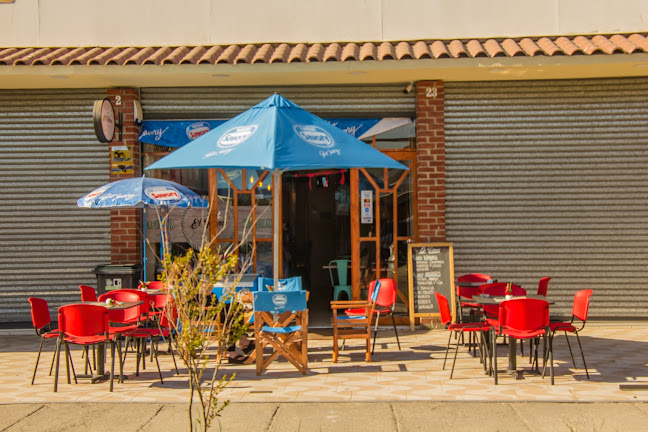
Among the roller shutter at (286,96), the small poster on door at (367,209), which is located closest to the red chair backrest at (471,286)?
the small poster on door at (367,209)

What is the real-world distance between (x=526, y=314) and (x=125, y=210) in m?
6.62

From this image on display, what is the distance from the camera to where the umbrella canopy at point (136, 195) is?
8656mm

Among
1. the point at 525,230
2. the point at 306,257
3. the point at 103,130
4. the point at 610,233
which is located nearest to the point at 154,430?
the point at 103,130

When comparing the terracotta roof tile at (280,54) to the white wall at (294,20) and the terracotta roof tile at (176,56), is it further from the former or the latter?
the terracotta roof tile at (176,56)

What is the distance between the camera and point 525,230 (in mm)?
10820

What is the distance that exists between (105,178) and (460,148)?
569cm

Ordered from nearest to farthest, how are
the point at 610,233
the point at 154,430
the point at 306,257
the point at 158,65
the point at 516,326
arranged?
1. the point at 154,430
2. the point at 516,326
3. the point at 158,65
4. the point at 610,233
5. the point at 306,257

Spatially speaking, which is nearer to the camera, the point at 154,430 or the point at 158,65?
the point at 154,430

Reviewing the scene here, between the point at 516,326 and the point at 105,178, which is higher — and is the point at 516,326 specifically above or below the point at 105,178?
below

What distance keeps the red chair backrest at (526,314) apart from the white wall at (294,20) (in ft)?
17.2

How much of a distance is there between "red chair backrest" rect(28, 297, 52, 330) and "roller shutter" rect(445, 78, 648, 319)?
6012mm

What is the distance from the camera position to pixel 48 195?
11211 millimetres

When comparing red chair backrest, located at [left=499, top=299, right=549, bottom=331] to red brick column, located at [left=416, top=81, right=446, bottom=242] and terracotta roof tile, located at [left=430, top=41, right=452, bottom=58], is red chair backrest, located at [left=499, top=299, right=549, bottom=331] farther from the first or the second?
terracotta roof tile, located at [left=430, top=41, right=452, bottom=58]

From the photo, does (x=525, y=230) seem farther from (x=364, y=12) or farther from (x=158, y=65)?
(x=158, y=65)
